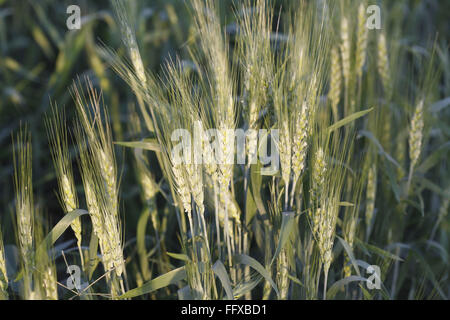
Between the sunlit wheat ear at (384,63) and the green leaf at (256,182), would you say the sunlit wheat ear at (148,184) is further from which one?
the sunlit wheat ear at (384,63)

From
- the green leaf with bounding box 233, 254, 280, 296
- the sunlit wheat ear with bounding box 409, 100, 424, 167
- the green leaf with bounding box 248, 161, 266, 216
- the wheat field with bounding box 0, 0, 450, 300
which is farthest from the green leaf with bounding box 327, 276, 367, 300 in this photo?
the sunlit wheat ear with bounding box 409, 100, 424, 167

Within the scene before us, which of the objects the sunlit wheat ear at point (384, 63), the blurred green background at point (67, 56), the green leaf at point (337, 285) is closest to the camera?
the green leaf at point (337, 285)

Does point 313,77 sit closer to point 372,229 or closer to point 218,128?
point 218,128

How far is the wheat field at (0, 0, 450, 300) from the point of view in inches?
33.8

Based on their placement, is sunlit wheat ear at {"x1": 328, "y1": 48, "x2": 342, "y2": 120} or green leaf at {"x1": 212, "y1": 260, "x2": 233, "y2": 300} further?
sunlit wheat ear at {"x1": 328, "y1": 48, "x2": 342, "y2": 120}

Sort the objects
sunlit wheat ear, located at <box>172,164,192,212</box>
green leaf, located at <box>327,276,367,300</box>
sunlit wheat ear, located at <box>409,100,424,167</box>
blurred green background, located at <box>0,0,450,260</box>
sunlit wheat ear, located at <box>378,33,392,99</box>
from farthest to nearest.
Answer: blurred green background, located at <box>0,0,450,260</box>
sunlit wheat ear, located at <box>378,33,392,99</box>
sunlit wheat ear, located at <box>409,100,424,167</box>
green leaf, located at <box>327,276,367,300</box>
sunlit wheat ear, located at <box>172,164,192,212</box>

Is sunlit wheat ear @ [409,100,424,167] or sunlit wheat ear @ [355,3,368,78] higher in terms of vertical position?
Result: sunlit wheat ear @ [355,3,368,78]

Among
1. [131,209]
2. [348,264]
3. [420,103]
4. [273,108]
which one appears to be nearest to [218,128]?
[273,108]

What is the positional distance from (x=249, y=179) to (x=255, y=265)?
0.19 metres

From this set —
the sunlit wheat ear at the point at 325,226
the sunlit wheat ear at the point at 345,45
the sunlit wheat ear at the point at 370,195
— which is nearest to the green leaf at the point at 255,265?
the sunlit wheat ear at the point at 325,226

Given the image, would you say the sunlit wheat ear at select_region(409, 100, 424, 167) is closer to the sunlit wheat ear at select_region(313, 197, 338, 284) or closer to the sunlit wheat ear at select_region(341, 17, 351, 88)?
the sunlit wheat ear at select_region(341, 17, 351, 88)

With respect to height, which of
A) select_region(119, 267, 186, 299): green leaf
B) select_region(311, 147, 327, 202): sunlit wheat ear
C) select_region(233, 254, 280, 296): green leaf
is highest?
select_region(311, 147, 327, 202): sunlit wheat ear

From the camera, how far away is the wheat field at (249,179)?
857mm

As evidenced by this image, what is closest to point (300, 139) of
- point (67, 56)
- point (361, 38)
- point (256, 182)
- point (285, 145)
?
point (285, 145)
